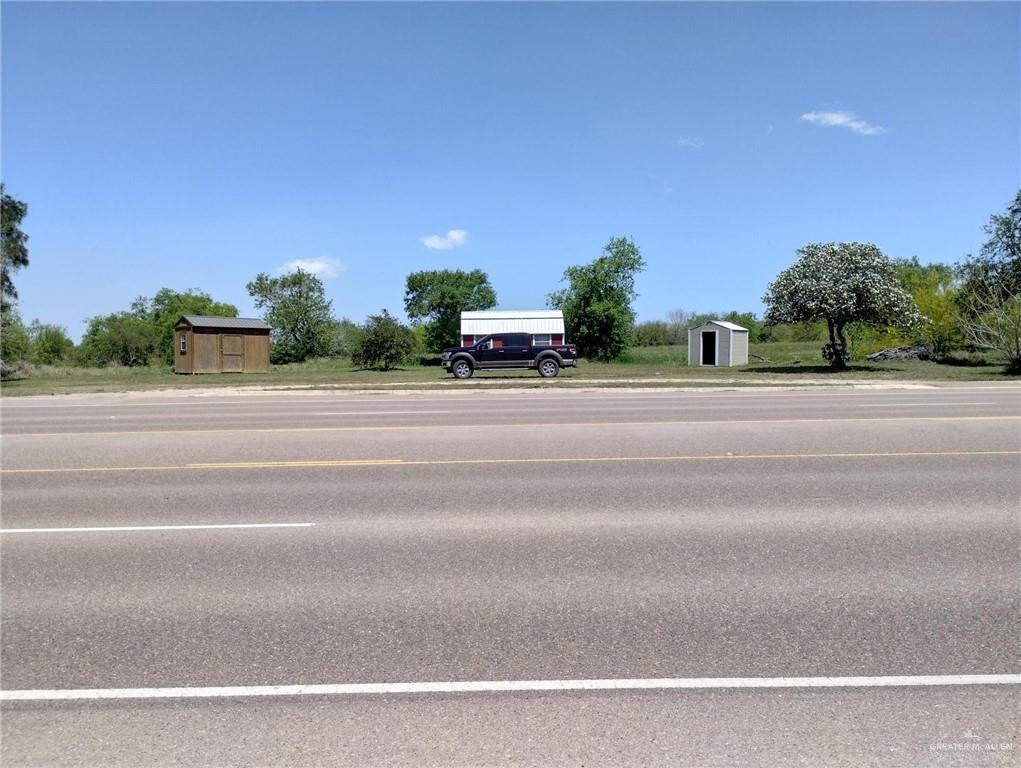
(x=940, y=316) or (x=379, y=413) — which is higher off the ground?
(x=940, y=316)

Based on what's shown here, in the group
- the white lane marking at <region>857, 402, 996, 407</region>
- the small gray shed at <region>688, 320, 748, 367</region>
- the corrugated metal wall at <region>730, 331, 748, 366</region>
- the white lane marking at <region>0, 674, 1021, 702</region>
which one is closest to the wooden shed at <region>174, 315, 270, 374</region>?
the small gray shed at <region>688, 320, 748, 367</region>

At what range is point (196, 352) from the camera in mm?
40000

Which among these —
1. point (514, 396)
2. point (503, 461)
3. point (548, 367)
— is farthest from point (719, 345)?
point (503, 461)

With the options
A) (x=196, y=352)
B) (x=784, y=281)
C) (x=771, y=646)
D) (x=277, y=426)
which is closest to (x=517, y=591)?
(x=771, y=646)

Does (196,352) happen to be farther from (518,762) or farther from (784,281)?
(518,762)

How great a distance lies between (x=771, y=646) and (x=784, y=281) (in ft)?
111

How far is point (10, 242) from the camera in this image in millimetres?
41594

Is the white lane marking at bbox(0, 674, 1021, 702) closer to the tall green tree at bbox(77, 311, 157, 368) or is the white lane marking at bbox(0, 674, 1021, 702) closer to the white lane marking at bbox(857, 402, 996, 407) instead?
the white lane marking at bbox(857, 402, 996, 407)

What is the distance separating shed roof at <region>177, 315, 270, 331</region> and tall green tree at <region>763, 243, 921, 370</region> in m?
27.7

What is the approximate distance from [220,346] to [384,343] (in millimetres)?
9146

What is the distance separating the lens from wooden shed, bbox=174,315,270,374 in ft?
132

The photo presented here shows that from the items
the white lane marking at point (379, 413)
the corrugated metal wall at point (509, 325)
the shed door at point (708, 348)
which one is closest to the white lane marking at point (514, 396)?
Result: the white lane marking at point (379, 413)

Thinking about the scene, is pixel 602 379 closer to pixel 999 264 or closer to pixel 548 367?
pixel 548 367

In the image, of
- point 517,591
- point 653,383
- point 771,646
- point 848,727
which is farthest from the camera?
point 653,383
